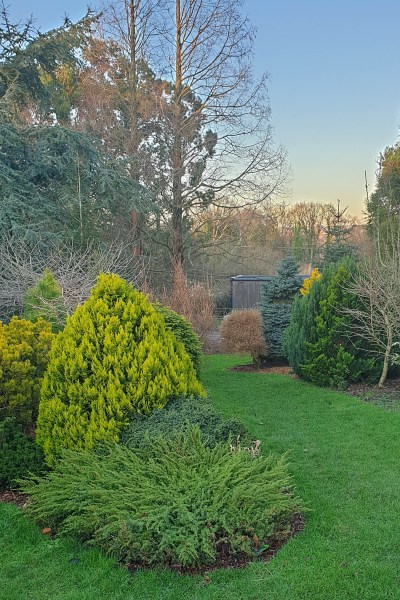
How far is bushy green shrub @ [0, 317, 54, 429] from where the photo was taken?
4312 millimetres

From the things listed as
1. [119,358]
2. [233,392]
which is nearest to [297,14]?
[233,392]

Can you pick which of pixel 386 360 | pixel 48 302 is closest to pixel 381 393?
pixel 386 360

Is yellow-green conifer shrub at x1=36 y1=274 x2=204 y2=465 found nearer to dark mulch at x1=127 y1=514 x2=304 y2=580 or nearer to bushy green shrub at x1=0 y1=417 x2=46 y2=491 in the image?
bushy green shrub at x1=0 y1=417 x2=46 y2=491

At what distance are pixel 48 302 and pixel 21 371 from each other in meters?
2.12

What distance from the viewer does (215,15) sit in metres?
14.9

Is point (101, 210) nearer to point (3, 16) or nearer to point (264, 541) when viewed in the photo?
point (3, 16)

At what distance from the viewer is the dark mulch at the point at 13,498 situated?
11.9 ft

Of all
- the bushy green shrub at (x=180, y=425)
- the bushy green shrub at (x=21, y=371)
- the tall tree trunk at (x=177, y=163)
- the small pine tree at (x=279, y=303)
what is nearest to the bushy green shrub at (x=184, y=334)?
the bushy green shrub at (x=21, y=371)

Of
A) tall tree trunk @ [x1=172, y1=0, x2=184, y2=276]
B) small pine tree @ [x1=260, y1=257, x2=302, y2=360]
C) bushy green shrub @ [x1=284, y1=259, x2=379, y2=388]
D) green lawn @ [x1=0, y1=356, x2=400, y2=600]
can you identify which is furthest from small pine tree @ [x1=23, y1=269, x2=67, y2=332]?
tall tree trunk @ [x1=172, y1=0, x2=184, y2=276]

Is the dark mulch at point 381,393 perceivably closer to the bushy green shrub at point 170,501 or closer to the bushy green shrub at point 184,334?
the bushy green shrub at point 184,334

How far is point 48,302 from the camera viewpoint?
6.34 meters

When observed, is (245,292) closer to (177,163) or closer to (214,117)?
(177,163)

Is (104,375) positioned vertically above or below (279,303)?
below

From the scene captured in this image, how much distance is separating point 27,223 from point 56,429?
7.78 meters
